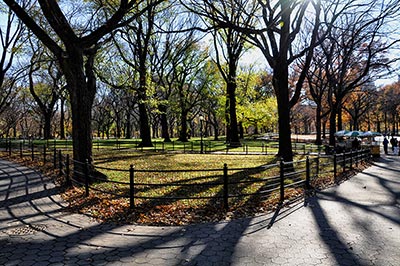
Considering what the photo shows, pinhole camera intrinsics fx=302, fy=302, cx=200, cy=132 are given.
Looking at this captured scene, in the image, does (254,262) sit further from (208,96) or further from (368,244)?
(208,96)

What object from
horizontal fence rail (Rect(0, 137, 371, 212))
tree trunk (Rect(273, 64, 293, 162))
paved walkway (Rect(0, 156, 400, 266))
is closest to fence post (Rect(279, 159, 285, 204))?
horizontal fence rail (Rect(0, 137, 371, 212))

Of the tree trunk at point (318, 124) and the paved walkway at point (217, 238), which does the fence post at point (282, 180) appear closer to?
the paved walkway at point (217, 238)

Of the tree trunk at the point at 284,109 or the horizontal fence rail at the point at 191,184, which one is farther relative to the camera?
the tree trunk at the point at 284,109

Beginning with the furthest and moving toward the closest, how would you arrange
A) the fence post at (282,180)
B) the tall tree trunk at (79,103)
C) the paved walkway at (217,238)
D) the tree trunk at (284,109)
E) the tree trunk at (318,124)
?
the tree trunk at (318,124)
the tree trunk at (284,109)
the tall tree trunk at (79,103)
the fence post at (282,180)
the paved walkway at (217,238)

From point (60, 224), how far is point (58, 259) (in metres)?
1.99

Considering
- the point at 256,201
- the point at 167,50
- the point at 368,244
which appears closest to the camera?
the point at 368,244

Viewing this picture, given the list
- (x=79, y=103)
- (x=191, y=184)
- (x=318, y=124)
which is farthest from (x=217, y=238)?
(x=318, y=124)

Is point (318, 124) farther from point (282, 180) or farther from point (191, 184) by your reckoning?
point (191, 184)

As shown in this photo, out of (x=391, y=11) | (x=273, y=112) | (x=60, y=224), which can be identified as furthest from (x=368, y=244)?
(x=273, y=112)

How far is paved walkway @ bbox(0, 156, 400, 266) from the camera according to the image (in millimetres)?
4965

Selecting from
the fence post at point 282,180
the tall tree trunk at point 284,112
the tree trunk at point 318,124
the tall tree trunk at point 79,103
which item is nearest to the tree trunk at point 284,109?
the tall tree trunk at point 284,112

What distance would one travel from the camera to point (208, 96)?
45344 mm

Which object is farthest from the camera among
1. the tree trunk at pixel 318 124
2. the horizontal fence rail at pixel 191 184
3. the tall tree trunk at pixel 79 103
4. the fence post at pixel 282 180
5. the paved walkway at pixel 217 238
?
the tree trunk at pixel 318 124

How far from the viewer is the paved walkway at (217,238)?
496cm
